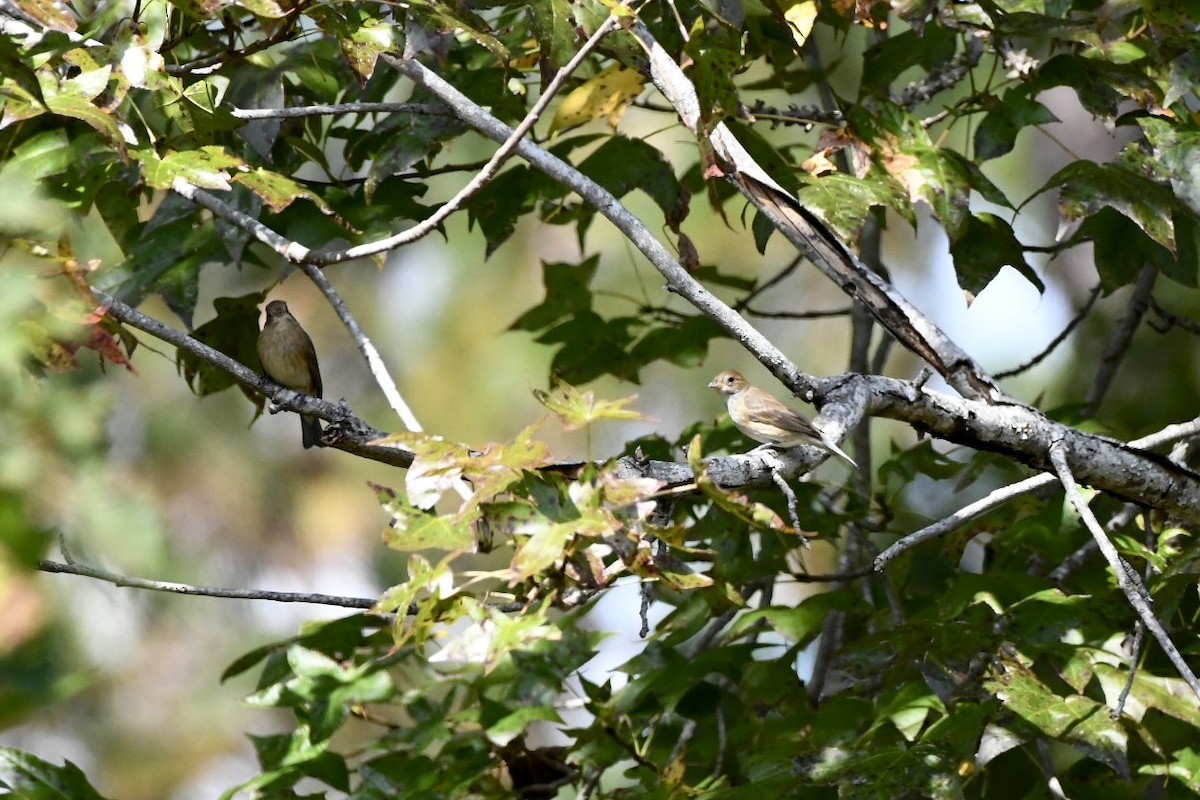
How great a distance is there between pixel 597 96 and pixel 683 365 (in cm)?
107

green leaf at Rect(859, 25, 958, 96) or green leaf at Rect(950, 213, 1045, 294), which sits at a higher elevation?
green leaf at Rect(859, 25, 958, 96)

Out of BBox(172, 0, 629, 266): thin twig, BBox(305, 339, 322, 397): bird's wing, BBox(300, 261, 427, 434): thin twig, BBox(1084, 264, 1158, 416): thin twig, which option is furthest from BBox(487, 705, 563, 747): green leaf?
BBox(305, 339, 322, 397): bird's wing

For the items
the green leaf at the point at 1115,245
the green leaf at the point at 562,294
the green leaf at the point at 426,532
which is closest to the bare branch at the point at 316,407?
the green leaf at the point at 426,532

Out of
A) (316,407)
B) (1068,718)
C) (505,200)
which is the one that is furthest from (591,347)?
(1068,718)

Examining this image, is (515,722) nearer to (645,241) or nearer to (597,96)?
(645,241)

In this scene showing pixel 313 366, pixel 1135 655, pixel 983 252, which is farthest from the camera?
pixel 313 366

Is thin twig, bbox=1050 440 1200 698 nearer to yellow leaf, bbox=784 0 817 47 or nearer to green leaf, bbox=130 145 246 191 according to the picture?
yellow leaf, bbox=784 0 817 47

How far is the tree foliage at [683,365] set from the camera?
1.98 m

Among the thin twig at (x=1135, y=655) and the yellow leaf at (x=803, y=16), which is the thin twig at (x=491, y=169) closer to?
→ the yellow leaf at (x=803, y=16)

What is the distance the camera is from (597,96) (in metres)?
2.76

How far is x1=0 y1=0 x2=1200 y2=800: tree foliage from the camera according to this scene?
1.98 m

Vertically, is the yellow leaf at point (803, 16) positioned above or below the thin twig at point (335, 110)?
above

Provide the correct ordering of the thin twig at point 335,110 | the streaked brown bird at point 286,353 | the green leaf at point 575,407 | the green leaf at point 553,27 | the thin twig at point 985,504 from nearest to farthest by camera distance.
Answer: the green leaf at point 575,407 → the thin twig at point 985,504 → the green leaf at point 553,27 → the thin twig at point 335,110 → the streaked brown bird at point 286,353

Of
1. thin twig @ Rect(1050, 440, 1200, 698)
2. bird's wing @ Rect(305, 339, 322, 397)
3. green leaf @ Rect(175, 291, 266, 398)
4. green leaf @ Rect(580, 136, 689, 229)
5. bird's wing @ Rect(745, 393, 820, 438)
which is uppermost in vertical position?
green leaf @ Rect(580, 136, 689, 229)
